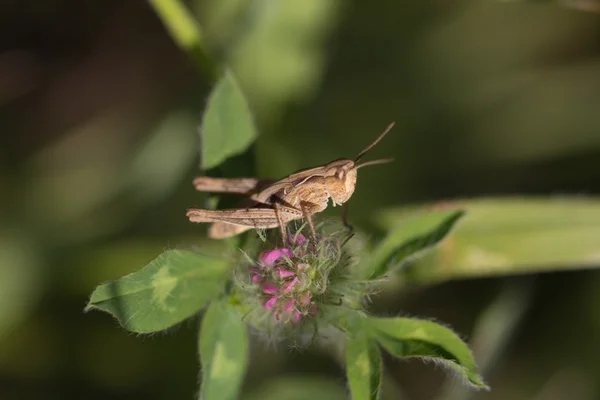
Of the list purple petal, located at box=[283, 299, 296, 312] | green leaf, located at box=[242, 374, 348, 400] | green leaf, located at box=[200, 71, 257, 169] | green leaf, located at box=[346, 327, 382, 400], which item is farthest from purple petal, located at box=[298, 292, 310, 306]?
green leaf, located at box=[242, 374, 348, 400]

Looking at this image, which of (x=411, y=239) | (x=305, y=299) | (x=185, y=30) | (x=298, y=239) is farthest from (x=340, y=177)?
(x=185, y=30)

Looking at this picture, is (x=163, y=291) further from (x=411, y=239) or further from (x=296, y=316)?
(x=411, y=239)

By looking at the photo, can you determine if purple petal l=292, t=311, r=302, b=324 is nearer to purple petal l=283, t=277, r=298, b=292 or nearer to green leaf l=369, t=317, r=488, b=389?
purple petal l=283, t=277, r=298, b=292

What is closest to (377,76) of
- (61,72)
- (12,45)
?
(61,72)

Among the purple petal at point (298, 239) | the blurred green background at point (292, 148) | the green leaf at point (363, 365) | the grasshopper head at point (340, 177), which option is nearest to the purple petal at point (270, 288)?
the purple petal at point (298, 239)

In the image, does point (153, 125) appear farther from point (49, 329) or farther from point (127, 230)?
point (49, 329)

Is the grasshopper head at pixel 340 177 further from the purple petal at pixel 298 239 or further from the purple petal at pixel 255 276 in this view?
the purple petal at pixel 255 276
